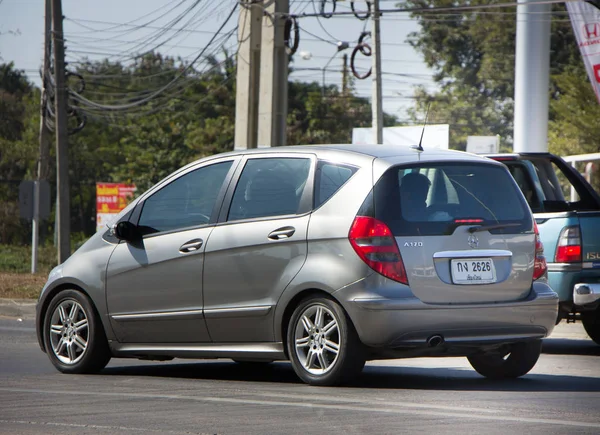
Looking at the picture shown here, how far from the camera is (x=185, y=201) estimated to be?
872cm

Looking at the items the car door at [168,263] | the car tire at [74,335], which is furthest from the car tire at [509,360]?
the car tire at [74,335]

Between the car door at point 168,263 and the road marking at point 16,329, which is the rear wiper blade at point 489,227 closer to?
the car door at point 168,263

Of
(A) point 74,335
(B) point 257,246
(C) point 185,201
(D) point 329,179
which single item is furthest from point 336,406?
(A) point 74,335

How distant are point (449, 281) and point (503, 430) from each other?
1.85 meters

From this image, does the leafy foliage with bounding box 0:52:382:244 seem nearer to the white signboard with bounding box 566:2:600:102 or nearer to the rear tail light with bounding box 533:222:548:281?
the white signboard with bounding box 566:2:600:102

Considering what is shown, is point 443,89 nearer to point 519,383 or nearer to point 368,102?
point 368,102

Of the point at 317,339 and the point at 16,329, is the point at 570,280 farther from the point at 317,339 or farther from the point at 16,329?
the point at 16,329

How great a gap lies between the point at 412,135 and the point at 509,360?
3226 centimetres

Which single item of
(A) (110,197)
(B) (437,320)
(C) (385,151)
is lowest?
(B) (437,320)

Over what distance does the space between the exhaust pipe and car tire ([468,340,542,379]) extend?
29.8 inches

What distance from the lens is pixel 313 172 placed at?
8031mm

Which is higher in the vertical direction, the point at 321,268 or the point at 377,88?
the point at 377,88

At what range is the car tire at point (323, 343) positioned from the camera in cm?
753

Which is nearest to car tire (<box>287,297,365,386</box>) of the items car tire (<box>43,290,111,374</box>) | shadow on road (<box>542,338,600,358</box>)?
car tire (<box>43,290,111,374</box>)
